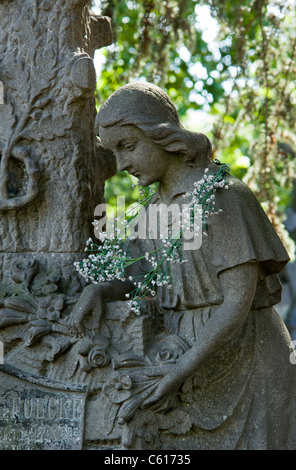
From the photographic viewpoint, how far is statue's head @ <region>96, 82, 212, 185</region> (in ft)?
12.7

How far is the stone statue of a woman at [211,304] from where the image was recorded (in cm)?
380

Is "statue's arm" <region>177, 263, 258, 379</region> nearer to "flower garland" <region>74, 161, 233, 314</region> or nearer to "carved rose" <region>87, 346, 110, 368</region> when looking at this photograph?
"flower garland" <region>74, 161, 233, 314</region>

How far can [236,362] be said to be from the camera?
397 centimetres

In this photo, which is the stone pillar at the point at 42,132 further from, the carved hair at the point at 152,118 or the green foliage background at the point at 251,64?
the green foliage background at the point at 251,64

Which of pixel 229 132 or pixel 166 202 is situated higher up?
pixel 229 132

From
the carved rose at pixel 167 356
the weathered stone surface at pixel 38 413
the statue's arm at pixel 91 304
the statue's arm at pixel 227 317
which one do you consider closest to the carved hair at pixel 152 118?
the statue's arm at pixel 227 317

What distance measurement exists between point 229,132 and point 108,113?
393 cm

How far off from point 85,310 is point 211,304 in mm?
660

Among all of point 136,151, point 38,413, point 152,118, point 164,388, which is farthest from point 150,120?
point 38,413

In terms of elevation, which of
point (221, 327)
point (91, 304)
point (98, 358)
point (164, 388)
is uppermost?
point (91, 304)

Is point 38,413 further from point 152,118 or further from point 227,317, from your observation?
point 152,118

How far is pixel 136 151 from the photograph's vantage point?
12.9 feet
